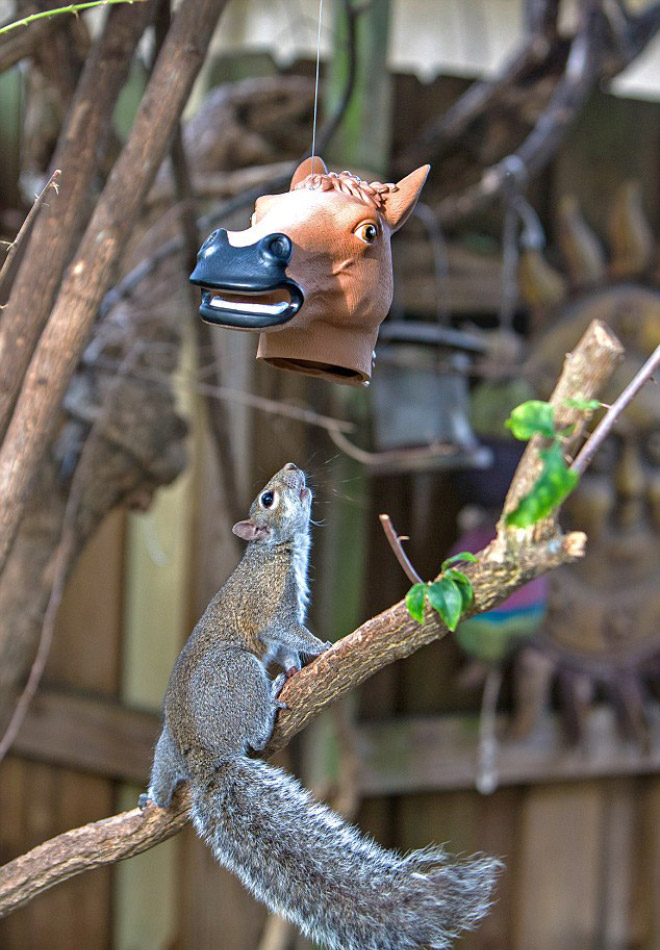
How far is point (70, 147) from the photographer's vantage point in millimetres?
1059

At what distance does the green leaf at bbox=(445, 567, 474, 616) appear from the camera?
0.69 m

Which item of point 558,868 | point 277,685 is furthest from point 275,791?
point 558,868

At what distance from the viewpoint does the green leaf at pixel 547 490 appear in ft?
2.02

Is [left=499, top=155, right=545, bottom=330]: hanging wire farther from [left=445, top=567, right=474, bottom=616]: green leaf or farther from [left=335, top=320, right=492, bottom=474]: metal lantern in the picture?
[left=445, top=567, right=474, bottom=616]: green leaf

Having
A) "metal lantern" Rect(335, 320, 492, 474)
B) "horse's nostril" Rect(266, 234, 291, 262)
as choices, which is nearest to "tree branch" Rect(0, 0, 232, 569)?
"horse's nostril" Rect(266, 234, 291, 262)

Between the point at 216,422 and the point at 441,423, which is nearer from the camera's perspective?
the point at 216,422

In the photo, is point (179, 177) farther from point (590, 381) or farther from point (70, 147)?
point (590, 381)

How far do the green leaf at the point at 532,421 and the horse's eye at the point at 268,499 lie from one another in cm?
26

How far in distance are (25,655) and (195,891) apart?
0.74 metres

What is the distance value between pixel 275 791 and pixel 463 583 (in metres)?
0.23

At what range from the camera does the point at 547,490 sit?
0.62 m

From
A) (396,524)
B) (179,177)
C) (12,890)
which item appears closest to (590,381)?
(12,890)

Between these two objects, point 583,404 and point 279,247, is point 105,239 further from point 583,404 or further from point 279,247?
point 583,404

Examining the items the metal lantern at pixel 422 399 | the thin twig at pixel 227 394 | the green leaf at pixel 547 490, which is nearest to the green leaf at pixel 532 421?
the green leaf at pixel 547 490
